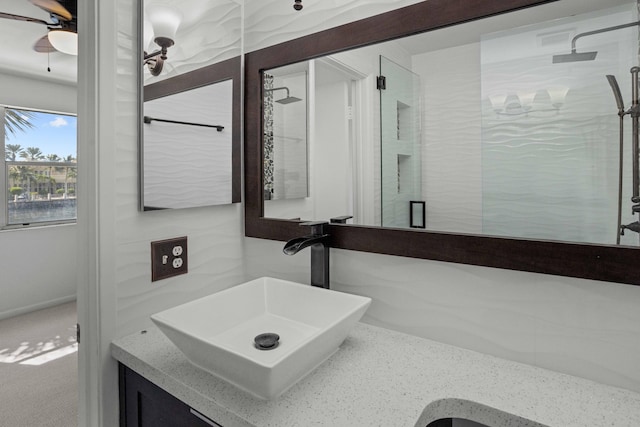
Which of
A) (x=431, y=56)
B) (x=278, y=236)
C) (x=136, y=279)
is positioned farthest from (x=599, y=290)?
(x=136, y=279)

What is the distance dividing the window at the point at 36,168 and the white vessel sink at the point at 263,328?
3457 mm

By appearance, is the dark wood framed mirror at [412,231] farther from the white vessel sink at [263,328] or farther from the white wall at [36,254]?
the white wall at [36,254]

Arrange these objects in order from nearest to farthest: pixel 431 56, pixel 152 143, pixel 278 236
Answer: pixel 431 56
pixel 152 143
pixel 278 236

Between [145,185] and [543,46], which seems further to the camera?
[145,185]

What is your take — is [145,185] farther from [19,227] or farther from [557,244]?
[19,227]

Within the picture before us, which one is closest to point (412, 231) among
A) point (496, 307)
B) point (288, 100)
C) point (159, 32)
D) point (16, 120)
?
point (496, 307)

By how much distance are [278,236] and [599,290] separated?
954 millimetres

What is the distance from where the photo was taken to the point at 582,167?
0.78 metres

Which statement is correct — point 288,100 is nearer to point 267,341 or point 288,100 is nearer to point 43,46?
point 267,341

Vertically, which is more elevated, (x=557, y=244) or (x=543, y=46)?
(x=543, y=46)

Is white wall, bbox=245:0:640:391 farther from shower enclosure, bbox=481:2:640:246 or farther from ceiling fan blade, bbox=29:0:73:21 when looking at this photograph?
ceiling fan blade, bbox=29:0:73:21

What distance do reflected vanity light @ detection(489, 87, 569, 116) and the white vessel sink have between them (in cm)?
61

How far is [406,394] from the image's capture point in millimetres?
719

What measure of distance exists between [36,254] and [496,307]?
444cm
